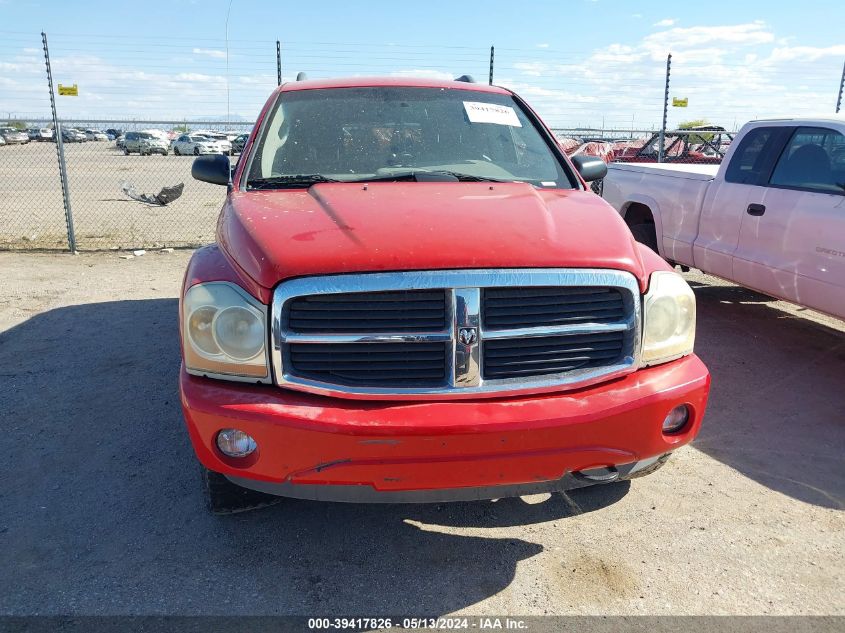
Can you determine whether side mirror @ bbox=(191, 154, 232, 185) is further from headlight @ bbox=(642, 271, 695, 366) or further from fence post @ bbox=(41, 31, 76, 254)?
fence post @ bbox=(41, 31, 76, 254)

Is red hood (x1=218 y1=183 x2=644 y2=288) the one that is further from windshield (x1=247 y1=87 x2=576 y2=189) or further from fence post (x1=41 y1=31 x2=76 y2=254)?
fence post (x1=41 y1=31 x2=76 y2=254)

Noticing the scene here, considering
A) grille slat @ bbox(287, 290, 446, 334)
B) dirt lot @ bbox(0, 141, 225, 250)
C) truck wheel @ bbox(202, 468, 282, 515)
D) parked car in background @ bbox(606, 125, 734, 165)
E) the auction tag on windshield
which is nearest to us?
grille slat @ bbox(287, 290, 446, 334)

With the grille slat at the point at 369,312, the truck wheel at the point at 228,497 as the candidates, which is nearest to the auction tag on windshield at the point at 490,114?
the grille slat at the point at 369,312

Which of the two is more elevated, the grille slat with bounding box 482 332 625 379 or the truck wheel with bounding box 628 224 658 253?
the grille slat with bounding box 482 332 625 379

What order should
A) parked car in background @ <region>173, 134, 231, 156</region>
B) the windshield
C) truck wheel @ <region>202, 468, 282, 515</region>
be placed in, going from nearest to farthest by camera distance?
1. truck wheel @ <region>202, 468, 282, 515</region>
2. the windshield
3. parked car in background @ <region>173, 134, 231, 156</region>

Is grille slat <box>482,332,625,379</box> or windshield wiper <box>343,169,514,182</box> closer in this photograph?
grille slat <box>482,332,625,379</box>

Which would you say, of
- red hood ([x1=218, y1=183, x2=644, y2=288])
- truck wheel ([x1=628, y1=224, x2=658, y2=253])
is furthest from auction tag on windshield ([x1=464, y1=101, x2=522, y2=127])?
truck wheel ([x1=628, y1=224, x2=658, y2=253])

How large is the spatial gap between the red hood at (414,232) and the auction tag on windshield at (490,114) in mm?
945

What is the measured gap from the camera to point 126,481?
337cm

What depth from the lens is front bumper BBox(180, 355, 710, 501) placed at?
7.51 ft

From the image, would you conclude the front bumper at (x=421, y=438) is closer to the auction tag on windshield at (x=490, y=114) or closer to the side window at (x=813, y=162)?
the auction tag on windshield at (x=490, y=114)

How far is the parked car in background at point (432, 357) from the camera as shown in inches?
91.7

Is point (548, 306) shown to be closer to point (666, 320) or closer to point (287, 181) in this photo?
point (666, 320)

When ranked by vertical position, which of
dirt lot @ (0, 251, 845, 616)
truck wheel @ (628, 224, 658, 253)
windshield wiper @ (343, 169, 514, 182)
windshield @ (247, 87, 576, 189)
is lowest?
dirt lot @ (0, 251, 845, 616)
